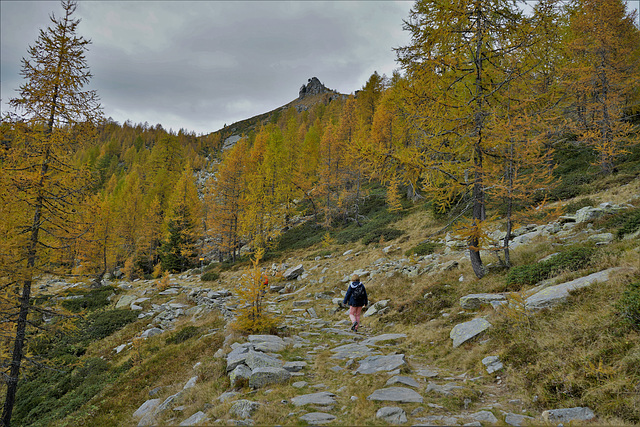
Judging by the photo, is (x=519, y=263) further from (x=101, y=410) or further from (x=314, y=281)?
(x=101, y=410)

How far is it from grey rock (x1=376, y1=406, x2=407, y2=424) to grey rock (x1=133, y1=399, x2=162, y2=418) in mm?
5456

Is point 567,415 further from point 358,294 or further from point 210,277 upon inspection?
point 210,277

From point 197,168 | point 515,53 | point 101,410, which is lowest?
point 101,410

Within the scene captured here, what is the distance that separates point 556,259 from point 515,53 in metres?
6.24

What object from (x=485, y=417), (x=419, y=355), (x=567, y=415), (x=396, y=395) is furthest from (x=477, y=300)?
(x=485, y=417)

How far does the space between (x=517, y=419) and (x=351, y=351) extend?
4.31m

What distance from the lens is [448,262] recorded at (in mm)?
12281

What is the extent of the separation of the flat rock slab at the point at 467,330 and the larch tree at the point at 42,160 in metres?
12.7

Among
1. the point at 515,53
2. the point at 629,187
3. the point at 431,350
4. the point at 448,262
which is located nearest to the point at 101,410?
the point at 431,350

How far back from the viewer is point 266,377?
5.85 metres

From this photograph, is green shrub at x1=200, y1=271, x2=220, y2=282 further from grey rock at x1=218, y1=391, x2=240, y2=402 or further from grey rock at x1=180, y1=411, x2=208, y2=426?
grey rock at x1=180, y1=411, x2=208, y2=426

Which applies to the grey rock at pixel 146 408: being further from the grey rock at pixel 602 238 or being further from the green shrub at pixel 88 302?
the green shrub at pixel 88 302

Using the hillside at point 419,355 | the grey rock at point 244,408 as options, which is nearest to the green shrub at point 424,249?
the hillside at point 419,355

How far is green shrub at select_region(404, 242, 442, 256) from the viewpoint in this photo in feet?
49.4
